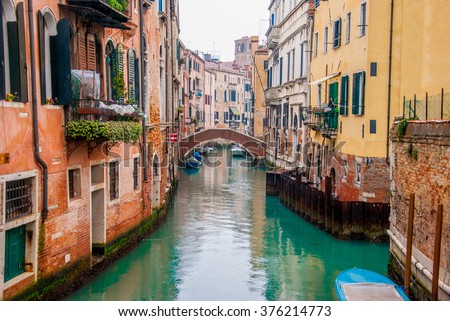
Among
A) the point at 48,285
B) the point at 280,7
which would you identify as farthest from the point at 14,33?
the point at 280,7

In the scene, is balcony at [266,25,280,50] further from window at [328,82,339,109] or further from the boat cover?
the boat cover

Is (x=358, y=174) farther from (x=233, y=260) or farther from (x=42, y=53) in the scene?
(x=42, y=53)

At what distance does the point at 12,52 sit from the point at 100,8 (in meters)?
3.05

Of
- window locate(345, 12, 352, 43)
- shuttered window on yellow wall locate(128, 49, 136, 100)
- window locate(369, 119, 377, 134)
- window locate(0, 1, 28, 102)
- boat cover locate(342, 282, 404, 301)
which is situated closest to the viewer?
window locate(0, 1, 28, 102)

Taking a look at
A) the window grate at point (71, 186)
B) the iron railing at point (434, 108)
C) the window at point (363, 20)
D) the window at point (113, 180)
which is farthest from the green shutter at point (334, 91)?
the window grate at point (71, 186)

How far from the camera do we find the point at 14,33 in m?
9.19

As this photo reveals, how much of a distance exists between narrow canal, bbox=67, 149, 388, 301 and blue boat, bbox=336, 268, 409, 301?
129cm

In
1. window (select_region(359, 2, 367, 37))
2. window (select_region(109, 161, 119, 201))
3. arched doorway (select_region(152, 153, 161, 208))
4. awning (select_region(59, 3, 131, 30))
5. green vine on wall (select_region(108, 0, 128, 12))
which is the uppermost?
window (select_region(359, 2, 367, 37))

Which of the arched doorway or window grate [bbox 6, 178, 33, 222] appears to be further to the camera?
the arched doorway

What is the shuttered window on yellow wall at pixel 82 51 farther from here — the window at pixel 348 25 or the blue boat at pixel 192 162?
the blue boat at pixel 192 162

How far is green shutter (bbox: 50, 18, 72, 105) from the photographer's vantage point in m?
10.6

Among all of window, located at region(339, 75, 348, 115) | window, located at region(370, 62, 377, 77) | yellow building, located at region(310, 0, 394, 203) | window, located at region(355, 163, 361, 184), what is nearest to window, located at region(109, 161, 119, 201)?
yellow building, located at region(310, 0, 394, 203)

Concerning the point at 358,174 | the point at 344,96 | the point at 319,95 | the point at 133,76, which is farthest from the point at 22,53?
the point at 319,95

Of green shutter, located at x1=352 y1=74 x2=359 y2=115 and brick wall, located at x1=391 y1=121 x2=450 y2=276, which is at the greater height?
green shutter, located at x1=352 y1=74 x2=359 y2=115
